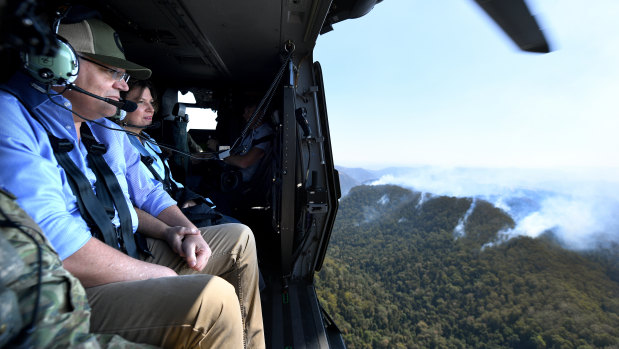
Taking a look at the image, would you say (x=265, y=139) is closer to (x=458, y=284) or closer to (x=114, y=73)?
(x=114, y=73)

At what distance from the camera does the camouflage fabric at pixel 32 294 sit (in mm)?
482

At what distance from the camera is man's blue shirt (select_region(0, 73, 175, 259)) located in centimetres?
81

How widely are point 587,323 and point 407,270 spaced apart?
15.7 meters

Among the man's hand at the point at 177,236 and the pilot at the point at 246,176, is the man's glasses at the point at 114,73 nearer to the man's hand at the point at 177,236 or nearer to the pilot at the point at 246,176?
the man's hand at the point at 177,236

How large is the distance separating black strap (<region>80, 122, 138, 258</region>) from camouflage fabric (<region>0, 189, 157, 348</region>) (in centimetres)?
68

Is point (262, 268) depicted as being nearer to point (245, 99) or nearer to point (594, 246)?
point (245, 99)

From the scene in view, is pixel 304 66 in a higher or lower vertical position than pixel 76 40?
higher

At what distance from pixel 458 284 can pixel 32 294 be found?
121 ft

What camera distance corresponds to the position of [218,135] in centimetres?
420

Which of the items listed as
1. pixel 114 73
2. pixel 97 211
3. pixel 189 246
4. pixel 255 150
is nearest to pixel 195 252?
pixel 189 246

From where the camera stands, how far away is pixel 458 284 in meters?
31.2

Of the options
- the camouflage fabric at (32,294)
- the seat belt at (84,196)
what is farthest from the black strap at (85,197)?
the camouflage fabric at (32,294)

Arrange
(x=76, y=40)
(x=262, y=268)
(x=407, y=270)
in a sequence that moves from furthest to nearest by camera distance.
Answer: (x=407, y=270) < (x=262, y=268) < (x=76, y=40)

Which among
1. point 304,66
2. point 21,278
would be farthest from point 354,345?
point 21,278
